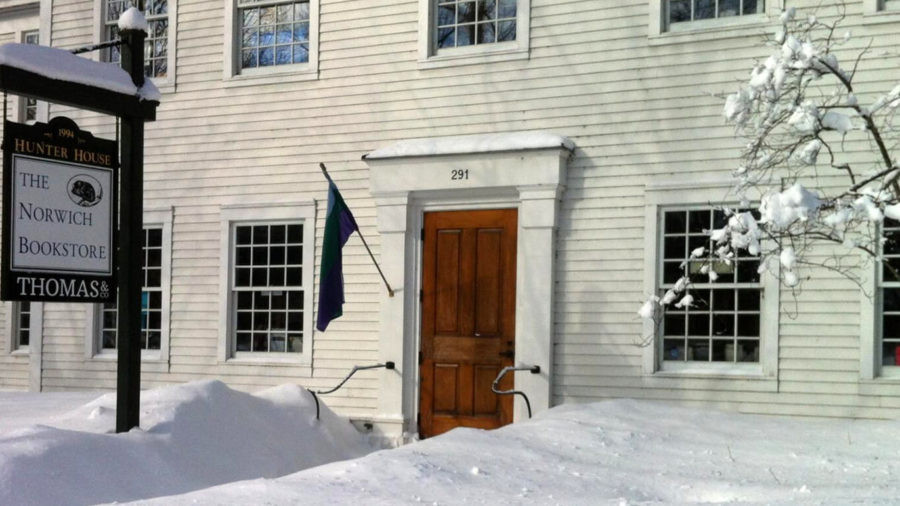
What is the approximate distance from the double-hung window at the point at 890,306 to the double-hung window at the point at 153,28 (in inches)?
336

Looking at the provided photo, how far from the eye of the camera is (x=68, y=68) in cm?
765

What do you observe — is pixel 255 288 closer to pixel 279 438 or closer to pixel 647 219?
pixel 279 438

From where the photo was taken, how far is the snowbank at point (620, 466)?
5430 millimetres

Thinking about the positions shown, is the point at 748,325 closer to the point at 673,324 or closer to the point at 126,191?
the point at 673,324

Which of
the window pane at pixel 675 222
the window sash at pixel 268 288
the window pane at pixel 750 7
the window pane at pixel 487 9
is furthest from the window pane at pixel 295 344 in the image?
the window pane at pixel 750 7

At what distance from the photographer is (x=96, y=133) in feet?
41.8

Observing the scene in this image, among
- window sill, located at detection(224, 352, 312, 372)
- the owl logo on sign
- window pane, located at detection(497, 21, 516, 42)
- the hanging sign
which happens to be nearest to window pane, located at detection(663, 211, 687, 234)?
window pane, located at detection(497, 21, 516, 42)

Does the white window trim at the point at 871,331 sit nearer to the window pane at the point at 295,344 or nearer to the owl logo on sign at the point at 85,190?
the window pane at the point at 295,344

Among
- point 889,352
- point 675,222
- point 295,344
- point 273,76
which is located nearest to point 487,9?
point 273,76

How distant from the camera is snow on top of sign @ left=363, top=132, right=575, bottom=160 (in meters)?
9.90

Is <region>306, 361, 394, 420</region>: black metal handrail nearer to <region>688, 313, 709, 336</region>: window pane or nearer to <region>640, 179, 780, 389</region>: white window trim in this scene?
<region>640, 179, 780, 389</region>: white window trim

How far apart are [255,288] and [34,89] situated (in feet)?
15.1

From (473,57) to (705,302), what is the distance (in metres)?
3.51

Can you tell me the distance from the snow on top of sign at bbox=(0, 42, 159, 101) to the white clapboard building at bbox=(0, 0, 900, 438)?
3266 millimetres
